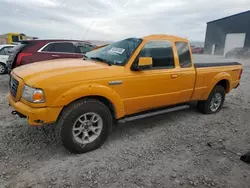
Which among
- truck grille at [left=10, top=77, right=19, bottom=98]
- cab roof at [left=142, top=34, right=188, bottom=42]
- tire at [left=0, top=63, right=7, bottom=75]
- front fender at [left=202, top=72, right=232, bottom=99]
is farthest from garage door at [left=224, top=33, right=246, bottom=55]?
truck grille at [left=10, top=77, right=19, bottom=98]

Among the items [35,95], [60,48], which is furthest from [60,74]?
[60,48]

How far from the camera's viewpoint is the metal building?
2862 cm

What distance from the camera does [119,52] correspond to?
364 centimetres

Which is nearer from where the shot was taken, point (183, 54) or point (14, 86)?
point (14, 86)

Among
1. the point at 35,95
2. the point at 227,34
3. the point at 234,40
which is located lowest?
the point at 35,95

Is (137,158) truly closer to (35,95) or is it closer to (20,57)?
(35,95)

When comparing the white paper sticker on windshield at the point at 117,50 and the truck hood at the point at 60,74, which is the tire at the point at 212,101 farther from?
the truck hood at the point at 60,74

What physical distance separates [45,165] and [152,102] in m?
2.05

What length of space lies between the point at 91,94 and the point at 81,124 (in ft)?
1.60

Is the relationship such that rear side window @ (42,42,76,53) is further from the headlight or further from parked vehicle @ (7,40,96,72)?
the headlight

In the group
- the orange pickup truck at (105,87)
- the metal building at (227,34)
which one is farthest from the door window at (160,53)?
the metal building at (227,34)

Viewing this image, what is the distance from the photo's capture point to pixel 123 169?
2766 millimetres

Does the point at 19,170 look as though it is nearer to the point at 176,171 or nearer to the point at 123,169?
the point at 123,169

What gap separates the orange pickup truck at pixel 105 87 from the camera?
2.76m
